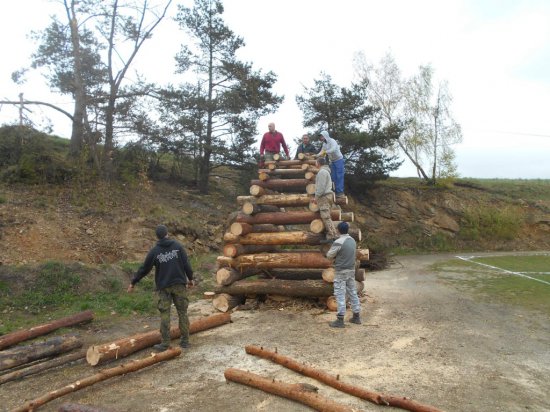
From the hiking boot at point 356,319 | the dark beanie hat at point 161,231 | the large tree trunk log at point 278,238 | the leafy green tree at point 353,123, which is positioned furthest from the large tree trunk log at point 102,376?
the leafy green tree at point 353,123

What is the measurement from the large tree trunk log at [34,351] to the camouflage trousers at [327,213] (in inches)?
234

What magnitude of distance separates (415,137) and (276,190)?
67.8 feet

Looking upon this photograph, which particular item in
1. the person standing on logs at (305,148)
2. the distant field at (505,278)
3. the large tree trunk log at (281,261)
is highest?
the person standing on logs at (305,148)

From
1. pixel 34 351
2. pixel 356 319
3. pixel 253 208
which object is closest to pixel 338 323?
pixel 356 319

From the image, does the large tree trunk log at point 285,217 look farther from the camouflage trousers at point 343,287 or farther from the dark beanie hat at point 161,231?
the dark beanie hat at point 161,231

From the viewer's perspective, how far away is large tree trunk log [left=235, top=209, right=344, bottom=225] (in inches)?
440

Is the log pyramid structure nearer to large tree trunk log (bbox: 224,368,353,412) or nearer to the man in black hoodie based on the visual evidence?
the man in black hoodie

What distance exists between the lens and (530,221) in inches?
1136

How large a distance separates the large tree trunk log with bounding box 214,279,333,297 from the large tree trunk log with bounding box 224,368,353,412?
4421 mm

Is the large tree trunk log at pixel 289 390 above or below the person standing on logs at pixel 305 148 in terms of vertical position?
below

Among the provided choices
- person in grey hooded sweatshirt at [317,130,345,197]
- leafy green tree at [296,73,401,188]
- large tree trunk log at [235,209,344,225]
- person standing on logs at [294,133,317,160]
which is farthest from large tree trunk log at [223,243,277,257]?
leafy green tree at [296,73,401,188]

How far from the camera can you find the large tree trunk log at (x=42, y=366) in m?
6.59

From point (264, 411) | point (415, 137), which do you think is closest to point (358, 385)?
point (264, 411)

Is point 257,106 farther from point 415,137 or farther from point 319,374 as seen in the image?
point 319,374
